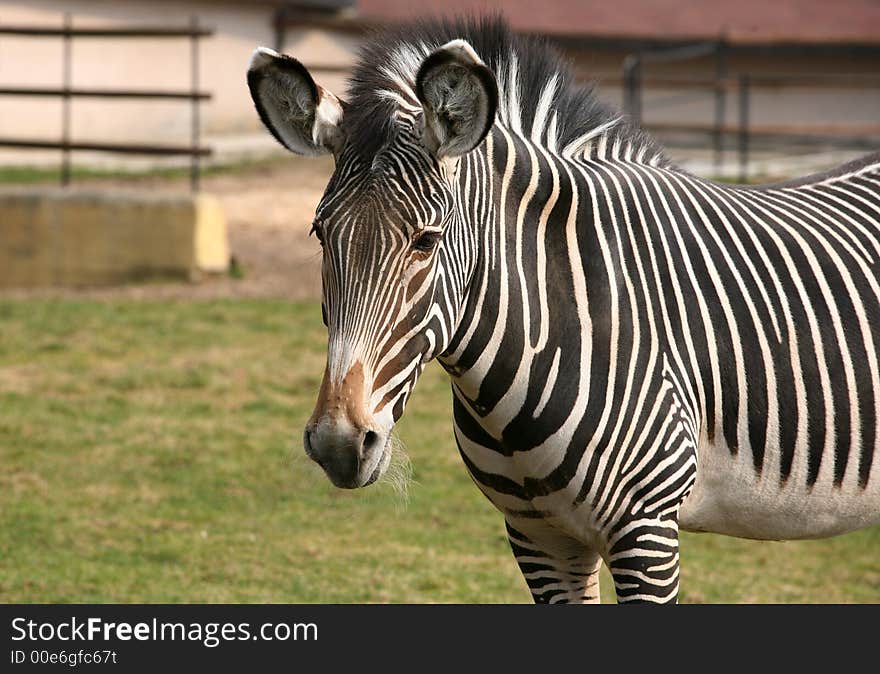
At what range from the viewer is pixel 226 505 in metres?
7.15

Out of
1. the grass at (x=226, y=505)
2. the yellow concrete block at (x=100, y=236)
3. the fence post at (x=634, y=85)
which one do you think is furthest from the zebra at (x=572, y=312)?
the fence post at (x=634, y=85)

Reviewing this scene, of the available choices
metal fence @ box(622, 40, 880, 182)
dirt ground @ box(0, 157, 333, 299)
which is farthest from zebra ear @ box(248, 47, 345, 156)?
metal fence @ box(622, 40, 880, 182)

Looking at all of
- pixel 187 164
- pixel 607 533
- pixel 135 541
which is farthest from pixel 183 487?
pixel 187 164

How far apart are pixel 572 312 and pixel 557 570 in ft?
2.96

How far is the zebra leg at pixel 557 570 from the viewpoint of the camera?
3.80m

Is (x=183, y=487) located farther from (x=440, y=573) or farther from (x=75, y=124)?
(x=75, y=124)

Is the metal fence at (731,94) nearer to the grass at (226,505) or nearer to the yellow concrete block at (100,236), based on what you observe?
the yellow concrete block at (100,236)

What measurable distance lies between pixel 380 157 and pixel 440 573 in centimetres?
350

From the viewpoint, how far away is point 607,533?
3.41 metres

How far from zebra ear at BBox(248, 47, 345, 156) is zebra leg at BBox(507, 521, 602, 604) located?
135 cm

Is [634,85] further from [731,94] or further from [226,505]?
[226,505]

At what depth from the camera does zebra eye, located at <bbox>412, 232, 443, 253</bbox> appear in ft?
9.91

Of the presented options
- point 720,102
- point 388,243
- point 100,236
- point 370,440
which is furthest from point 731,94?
point 370,440

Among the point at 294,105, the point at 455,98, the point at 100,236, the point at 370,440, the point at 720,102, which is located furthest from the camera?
the point at 720,102
